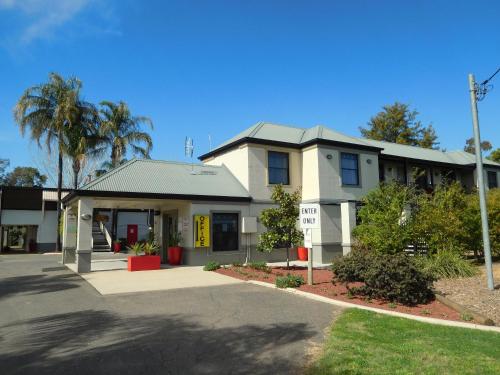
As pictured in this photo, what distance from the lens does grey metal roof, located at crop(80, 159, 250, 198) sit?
55.5ft

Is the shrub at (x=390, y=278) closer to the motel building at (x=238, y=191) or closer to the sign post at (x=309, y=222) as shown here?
the sign post at (x=309, y=222)

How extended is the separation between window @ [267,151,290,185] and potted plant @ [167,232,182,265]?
5636 millimetres

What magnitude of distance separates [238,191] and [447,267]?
33.1 feet

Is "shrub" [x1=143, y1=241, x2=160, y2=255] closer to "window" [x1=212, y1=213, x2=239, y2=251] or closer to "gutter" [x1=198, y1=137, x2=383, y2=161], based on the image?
"window" [x1=212, y1=213, x2=239, y2=251]

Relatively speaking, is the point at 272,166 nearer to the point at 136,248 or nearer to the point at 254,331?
the point at 136,248

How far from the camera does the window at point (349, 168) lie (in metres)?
21.4

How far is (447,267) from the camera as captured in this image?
42.5ft

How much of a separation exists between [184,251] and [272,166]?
650 cm

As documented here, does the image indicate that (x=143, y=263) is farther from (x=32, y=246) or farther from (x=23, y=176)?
(x=23, y=176)

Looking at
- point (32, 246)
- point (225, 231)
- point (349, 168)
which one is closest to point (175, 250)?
point (225, 231)

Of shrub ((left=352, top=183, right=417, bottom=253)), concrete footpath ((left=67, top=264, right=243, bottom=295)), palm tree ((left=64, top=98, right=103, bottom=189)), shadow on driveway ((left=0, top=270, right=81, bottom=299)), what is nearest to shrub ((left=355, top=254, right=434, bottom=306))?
concrete footpath ((left=67, top=264, right=243, bottom=295))

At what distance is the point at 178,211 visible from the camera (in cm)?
1936

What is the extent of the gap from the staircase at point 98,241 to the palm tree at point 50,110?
18.7 ft

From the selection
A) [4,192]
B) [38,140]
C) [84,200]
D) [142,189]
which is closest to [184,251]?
[142,189]
